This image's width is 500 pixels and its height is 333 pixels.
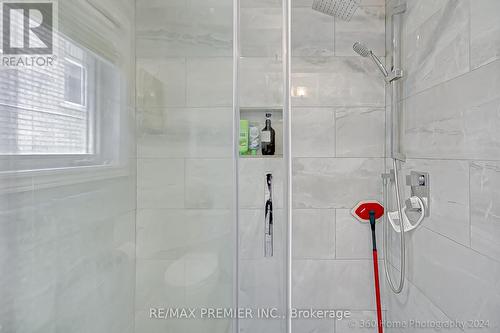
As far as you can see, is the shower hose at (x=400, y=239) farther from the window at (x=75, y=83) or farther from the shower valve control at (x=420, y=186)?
the window at (x=75, y=83)

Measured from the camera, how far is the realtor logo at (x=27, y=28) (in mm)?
227

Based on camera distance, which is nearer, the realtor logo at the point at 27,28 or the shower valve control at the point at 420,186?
the realtor logo at the point at 27,28

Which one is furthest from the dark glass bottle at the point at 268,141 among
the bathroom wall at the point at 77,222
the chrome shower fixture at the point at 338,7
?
the bathroom wall at the point at 77,222

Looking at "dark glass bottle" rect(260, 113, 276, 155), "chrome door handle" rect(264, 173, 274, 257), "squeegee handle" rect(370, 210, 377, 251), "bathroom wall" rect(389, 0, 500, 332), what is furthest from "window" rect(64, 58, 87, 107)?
"squeegee handle" rect(370, 210, 377, 251)

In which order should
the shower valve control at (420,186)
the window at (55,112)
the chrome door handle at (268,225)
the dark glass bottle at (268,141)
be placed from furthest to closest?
the dark glass bottle at (268,141) → the shower valve control at (420,186) → the chrome door handle at (268,225) → the window at (55,112)

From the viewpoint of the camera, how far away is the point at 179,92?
0.98 feet

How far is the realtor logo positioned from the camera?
0.74 ft

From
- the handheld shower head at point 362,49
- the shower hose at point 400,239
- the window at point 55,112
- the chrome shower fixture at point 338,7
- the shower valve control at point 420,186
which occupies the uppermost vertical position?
the chrome shower fixture at point 338,7

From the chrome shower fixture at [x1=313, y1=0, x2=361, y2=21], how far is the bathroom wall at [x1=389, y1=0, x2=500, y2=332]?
0.25m

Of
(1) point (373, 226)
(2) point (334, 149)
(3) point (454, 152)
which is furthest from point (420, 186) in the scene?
(2) point (334, 149)

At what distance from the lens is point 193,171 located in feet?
1.09

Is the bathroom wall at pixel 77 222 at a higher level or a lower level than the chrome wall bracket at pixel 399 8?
lower

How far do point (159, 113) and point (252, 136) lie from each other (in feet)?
3.73

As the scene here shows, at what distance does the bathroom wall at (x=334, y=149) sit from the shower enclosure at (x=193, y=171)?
0.68 feet
